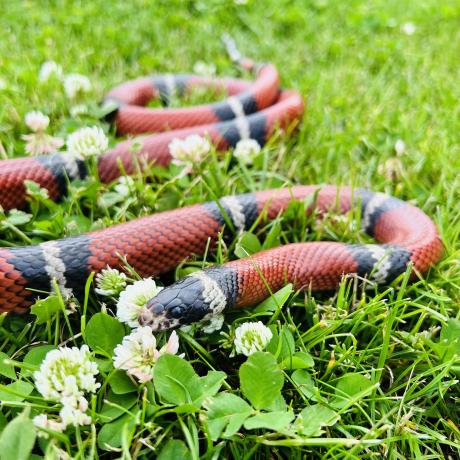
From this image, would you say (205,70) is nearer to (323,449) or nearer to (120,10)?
(120,10)

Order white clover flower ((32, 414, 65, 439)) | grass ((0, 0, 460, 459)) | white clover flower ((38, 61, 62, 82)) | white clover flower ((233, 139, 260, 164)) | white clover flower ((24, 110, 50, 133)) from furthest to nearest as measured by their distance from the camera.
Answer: white clover flower ((38, 61, 62, 82)) < white clover flower ((233, 139, 260, 164)) < white clover flower ((24, 110, 50, 133)) < grass ((0, 0, 460, 459)) < white clover flower ((32, 414, 65, 439))

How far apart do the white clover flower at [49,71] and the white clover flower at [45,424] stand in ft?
9.64

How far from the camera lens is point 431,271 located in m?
2.57

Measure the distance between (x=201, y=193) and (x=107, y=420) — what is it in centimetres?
149

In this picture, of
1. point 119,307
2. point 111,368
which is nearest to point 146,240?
point 119,307

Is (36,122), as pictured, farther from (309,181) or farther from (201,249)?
(309,181)

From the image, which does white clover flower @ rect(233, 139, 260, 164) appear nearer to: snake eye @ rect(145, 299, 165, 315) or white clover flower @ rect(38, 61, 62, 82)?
snake eye @ rect(145, 299, 165, 315)

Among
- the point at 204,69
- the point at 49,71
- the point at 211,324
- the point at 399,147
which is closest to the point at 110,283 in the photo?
the point at 211,324

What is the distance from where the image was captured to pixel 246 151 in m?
3.25

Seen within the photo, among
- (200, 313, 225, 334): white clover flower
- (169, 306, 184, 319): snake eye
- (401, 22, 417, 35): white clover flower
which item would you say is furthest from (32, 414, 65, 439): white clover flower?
(401, 22, 417, 35): white clover flower

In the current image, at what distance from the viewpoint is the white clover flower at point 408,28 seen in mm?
5535

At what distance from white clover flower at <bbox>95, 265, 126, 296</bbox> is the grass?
11 centimetres

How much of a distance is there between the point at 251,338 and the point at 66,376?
0.67 metres

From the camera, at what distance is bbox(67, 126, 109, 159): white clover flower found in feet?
9.07
